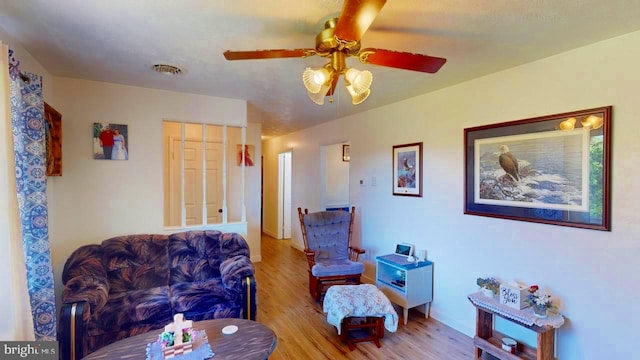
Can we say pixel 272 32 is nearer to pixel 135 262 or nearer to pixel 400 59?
pixel 400 59

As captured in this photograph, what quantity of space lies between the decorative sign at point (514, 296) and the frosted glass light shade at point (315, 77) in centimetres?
210

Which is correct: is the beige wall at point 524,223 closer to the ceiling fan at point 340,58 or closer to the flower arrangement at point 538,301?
the flower arrangement at point 538,301

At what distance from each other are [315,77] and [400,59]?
470 mm

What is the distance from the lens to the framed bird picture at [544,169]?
2008mm

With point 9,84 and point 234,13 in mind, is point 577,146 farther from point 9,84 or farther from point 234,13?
point 9,84

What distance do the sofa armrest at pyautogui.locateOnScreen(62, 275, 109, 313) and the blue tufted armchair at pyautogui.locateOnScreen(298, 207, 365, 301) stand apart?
1978 mm

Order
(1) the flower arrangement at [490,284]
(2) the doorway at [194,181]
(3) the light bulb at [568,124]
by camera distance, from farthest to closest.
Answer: (2) the doorway at [194,181]
(1) the flower arrangement at [490,284]
(3) the light bulb at [568,124]

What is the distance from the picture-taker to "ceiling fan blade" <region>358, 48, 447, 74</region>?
5.04 ft

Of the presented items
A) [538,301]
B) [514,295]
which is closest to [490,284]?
[514,295]

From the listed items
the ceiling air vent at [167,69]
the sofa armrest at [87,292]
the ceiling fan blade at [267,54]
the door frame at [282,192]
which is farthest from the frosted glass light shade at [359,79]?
the door frame at [282,192]

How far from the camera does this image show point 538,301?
2117mm

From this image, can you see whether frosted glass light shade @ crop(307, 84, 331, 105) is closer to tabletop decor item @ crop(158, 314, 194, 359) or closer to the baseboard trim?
tabletop decor item @ crop(158, 314, 194, 359)

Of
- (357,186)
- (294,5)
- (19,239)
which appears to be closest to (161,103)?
(19,239)

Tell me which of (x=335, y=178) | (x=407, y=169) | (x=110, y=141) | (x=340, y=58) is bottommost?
(x=335, y=178)
